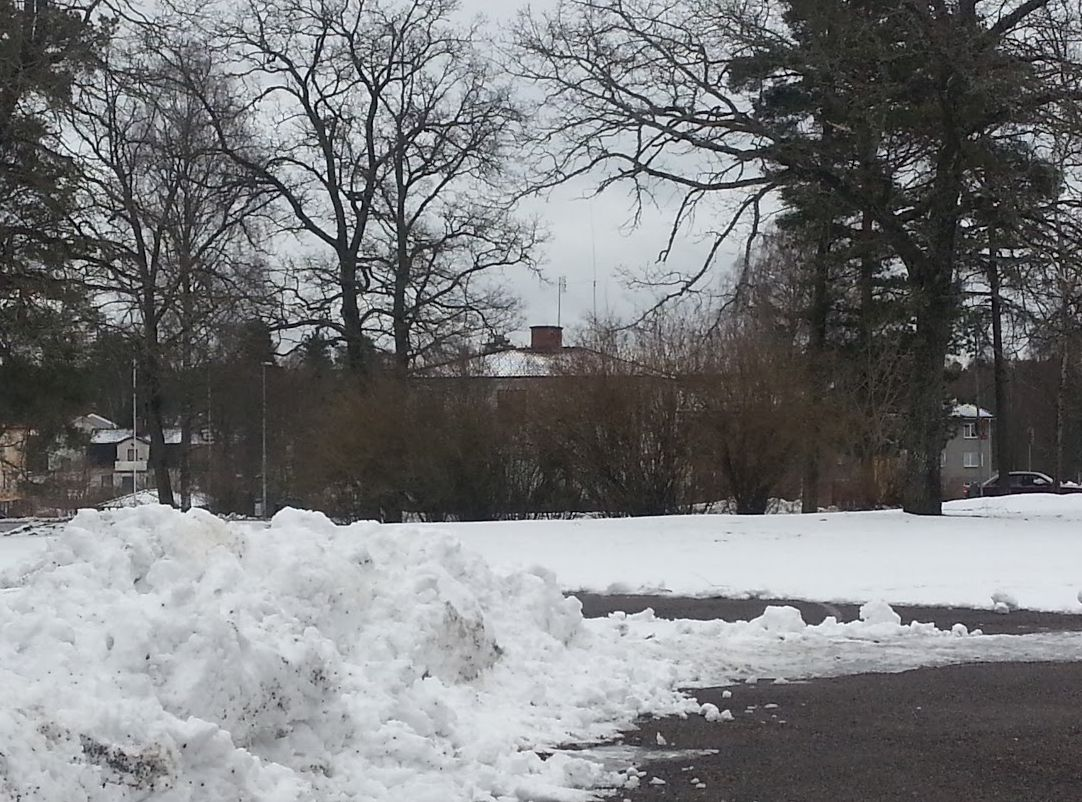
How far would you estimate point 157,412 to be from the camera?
40.0 m

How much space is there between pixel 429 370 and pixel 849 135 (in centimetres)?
1110

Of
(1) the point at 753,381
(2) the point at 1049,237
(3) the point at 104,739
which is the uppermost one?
(2) the point at 1049,237

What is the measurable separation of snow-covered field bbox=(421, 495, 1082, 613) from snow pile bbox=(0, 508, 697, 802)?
2.33 meters

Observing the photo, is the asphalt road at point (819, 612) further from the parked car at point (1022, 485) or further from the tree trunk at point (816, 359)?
the parked car at point (1022, 485)

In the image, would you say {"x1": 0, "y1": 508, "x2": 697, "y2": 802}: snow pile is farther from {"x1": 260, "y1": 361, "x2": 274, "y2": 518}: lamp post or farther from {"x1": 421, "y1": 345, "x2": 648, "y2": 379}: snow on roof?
{"x1": 260, "y1": 361, "x2": 274, "y2": 518}: lamp post

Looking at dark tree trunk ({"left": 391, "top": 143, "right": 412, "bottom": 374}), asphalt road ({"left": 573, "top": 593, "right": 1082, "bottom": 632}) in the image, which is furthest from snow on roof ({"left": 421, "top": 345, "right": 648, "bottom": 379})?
asphalt road ({"left": 573, "top": 593, "right": 1082, "bottom": 632})

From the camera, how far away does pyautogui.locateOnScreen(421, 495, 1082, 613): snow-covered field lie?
15586mm

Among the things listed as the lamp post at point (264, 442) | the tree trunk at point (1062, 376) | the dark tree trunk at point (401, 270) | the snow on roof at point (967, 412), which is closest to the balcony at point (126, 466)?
the lamp post at point (264, 442)

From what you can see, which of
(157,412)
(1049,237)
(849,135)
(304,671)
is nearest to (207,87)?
(157,412)

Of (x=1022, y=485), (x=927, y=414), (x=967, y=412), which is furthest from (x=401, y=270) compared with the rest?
(x=967, y=412)

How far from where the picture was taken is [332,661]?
6934 mm

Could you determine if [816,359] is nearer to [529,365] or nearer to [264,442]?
[529,365]

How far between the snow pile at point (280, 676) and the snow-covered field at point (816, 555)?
2329mm

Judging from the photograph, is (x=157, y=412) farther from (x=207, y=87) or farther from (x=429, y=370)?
(x=429, y=370)
